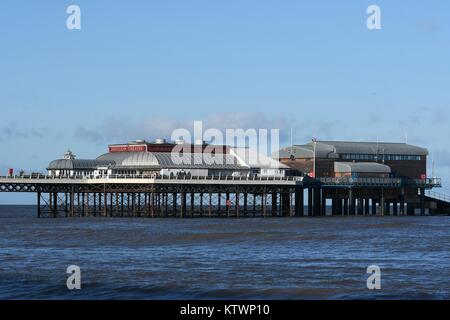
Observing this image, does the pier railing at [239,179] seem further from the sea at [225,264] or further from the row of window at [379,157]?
the sea at [225,264]

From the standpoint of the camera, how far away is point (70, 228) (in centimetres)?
7981

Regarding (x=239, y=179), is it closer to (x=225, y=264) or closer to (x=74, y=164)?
(x=74, y=164)

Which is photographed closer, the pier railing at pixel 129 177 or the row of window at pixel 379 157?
the pier railing at pixel 129 177

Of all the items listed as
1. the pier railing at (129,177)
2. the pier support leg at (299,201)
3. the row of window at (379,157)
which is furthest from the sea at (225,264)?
the row of window at (379,157)

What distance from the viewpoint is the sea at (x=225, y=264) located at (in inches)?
1468

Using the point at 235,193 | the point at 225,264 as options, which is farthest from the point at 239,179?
the point at 225,264

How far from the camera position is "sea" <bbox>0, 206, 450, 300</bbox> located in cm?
3728

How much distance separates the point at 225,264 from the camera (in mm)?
47031

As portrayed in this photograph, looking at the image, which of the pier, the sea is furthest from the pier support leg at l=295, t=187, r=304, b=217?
the sea

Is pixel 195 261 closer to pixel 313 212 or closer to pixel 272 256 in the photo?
pixel 272 256

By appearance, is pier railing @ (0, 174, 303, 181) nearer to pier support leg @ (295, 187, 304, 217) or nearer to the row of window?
pier support leg @ (295, 187, 304, 217)
